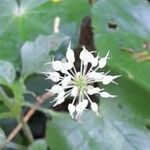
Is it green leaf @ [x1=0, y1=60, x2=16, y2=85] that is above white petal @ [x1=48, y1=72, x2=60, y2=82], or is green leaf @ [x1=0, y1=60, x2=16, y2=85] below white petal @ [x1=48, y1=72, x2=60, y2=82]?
below

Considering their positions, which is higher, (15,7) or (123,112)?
(15,7)

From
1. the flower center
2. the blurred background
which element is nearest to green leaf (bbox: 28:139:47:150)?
the blurred background

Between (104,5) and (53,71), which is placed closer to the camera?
(53,71)

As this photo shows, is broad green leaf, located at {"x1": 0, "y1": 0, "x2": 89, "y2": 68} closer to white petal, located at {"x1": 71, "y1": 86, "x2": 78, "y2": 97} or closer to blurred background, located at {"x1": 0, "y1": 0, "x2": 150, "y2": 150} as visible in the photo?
blurred background, located at {"x1": 0, "y1": 0, "x2": 150, "y2": 150}

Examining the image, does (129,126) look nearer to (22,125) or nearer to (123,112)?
(123,112)

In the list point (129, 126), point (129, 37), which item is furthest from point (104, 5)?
point (129, 126)

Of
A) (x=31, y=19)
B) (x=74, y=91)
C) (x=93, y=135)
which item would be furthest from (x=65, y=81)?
(x=31, y=19)

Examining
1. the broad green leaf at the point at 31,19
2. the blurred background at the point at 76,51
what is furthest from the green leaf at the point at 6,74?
the broad green leaf at the point at 31,19
